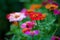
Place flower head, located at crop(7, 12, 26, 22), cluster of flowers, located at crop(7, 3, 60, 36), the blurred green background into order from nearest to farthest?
cluster of flowers, located at crop(7, 3, 60, 36), flower head, located at crop(7, 12, 26, 22), the blurred green background

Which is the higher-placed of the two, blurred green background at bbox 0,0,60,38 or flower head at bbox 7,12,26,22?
flower head at bbox 7,12,26,22

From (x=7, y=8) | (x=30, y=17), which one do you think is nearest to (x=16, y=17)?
(x=30, y=17)

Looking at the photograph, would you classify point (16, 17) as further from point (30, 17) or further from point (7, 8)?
point (7, 8)

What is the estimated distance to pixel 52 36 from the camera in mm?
1452

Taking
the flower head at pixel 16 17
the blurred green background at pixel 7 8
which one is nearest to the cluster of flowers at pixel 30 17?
the flower head at pixel 16 17

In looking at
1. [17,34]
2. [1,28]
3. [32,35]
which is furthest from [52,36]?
[1,28]

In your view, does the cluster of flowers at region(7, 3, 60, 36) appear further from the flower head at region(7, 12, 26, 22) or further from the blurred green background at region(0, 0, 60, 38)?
the blurred green background at region(0, 0, 60, 38)

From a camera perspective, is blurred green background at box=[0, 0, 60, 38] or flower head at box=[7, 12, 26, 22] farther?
blurred green background at box=[0, 0, 60, 38]

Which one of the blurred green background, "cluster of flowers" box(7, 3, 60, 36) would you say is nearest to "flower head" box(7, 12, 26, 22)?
"cluster of flowers" box(7, 3, 60, 36)

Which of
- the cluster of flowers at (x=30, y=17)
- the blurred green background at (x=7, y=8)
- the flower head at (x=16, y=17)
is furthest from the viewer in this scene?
the blurred green background at (x=7, y=8)

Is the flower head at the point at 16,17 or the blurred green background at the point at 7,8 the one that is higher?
the flower head at the point at 16,17

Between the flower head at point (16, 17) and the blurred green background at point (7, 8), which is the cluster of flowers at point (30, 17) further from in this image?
the blurred green background at point (7, 8)

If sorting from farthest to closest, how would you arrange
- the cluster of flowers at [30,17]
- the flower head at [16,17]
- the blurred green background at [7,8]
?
the blurred green background at [7,8] < the flower head at [16,17] < the cluster of flowers at [30,17]

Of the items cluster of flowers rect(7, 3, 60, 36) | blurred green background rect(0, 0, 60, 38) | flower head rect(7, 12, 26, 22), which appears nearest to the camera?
cluster of flowers rect(7, 3, 60, 36)
